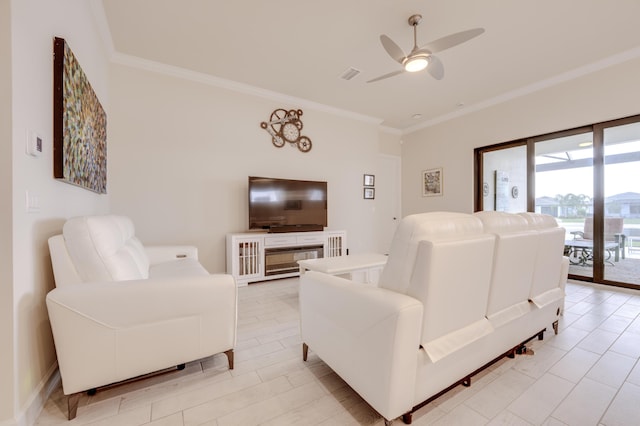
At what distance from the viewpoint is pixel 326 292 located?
146 cm

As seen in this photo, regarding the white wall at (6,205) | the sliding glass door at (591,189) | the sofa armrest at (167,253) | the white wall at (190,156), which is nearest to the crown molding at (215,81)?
the white wall at (190,156)

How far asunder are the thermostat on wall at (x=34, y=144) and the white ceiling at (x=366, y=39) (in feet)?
6.01

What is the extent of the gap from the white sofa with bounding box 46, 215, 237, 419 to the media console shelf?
1.88 metres

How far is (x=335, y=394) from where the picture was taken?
4.69 feet

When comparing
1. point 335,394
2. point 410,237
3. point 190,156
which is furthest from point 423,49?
point 190,156

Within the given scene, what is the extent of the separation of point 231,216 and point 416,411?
3304 mm

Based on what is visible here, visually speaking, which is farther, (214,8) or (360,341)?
(214,8)

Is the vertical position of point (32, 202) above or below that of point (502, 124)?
below

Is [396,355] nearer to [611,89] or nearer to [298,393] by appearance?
[298,393]

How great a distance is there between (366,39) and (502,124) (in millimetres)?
3058

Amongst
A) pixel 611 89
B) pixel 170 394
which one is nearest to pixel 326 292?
pixel 170 394

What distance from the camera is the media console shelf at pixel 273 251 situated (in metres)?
3.55

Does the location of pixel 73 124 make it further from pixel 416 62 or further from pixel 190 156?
pixel 416 62

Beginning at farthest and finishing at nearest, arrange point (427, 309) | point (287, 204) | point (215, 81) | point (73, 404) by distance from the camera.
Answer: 1. point (287, 204)
2. point (215, 81)
3. point (73, 404)
4. point (427, 309)
